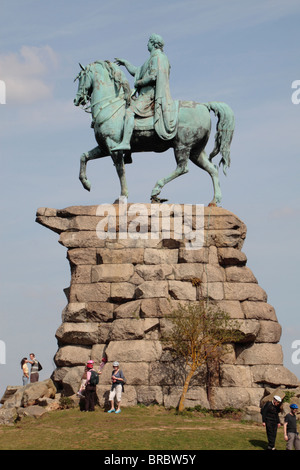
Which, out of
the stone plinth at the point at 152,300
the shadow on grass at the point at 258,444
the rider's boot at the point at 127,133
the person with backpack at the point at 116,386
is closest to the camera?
the shadow on grass at the point at 258,444

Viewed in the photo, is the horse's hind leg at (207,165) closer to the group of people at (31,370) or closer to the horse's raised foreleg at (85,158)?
the horse's raised foreleg at (85,158)

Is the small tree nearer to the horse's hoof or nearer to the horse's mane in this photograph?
the horse's hoof

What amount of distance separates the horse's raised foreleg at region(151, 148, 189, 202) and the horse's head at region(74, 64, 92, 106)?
3.31m

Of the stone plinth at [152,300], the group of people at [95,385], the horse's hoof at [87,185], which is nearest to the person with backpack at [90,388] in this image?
the group of people at [95,385]

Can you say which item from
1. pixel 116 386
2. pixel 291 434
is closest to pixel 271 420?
pixel 291 434

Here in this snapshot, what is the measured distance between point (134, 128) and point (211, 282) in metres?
5.28

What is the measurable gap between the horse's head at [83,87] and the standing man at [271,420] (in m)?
11.6

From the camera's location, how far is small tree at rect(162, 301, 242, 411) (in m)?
21.1

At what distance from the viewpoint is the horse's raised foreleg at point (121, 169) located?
2431 centimetres

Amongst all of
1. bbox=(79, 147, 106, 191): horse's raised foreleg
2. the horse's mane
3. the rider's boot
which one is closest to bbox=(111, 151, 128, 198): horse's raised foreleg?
the rider's boot
